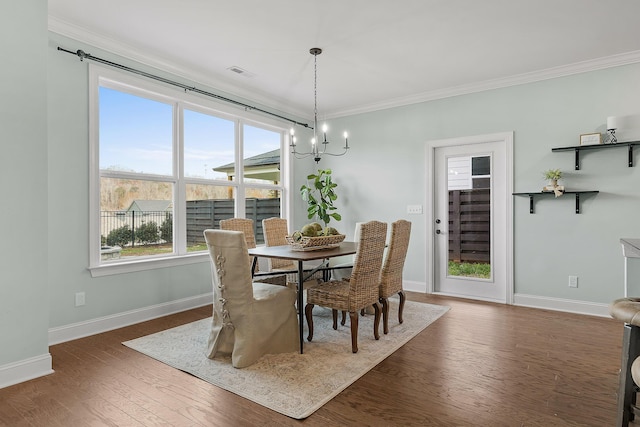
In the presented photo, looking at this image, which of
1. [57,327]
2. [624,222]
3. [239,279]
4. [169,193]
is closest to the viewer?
[239,279]

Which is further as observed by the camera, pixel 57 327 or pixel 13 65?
pixel 57 327

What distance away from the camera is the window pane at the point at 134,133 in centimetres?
344

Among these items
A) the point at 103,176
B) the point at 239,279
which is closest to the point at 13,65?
the point at 103,176

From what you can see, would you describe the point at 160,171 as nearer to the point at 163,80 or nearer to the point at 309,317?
the point at 163,80

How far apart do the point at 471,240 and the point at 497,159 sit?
1.09 meters

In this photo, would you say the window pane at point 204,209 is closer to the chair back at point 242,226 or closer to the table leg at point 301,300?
the chair back at point 242,226

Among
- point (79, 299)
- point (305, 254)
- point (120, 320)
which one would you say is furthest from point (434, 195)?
point (79, 299)

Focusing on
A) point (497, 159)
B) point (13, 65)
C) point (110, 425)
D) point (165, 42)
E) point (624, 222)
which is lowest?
point (110, 425)

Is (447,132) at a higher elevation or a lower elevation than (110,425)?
higher

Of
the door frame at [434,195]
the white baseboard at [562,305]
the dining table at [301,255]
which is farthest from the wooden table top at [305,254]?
the white baseboard at [562,305]

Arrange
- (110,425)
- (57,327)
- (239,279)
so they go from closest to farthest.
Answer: (110,425) < (239,279) < (57,327)

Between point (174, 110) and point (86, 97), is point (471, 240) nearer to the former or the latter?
point (174, 110)

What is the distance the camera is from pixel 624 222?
3717 mm

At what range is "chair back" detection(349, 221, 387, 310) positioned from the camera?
2.77 metres
